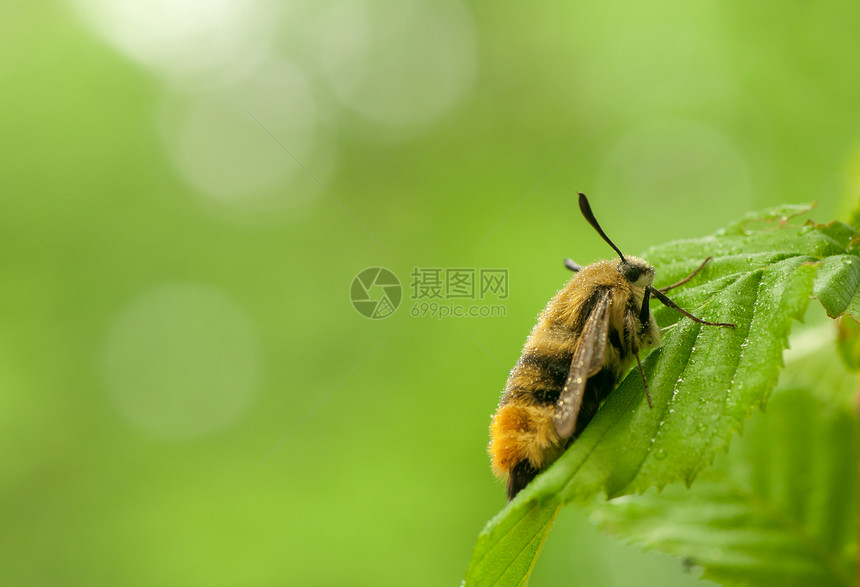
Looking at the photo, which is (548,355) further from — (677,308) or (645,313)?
(677,308)

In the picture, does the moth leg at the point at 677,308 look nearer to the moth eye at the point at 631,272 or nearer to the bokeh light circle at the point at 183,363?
the moth eye at the point at 631,272

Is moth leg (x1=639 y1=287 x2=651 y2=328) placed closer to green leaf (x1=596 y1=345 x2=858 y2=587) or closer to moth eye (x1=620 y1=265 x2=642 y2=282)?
moth eye (x1=620 y1=265 x2=642 y2=282)

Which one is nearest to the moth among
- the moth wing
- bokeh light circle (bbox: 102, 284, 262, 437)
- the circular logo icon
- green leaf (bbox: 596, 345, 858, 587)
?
the moth wing

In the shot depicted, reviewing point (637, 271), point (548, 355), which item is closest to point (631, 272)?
point (637, 271)

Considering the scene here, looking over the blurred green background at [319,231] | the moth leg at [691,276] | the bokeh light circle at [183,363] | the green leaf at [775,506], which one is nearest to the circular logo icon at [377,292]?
the blurred green background at [319,231]

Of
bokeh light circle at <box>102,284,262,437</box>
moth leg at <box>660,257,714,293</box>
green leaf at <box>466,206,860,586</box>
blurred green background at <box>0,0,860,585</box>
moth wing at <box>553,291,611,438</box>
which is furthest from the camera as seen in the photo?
bokeh light circle at <box>102,284,262,437</box>

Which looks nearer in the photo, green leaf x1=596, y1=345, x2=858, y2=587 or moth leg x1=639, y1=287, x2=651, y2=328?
moth leg x1=639, y1=287, x2=651, y2=328

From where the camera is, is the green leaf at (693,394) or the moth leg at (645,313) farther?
the moth leg at (645,313)
